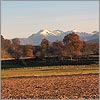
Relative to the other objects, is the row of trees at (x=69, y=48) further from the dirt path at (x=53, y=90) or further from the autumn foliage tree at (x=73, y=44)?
the dirt path at (x=53, y=90)

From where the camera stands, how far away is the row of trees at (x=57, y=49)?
10744cm

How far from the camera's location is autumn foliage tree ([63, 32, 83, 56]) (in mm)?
105000

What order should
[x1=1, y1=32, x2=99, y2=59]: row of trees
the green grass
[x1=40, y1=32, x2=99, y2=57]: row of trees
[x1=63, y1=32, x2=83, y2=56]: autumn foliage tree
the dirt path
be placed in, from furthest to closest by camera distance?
[x1=1, y1=32, x2=99, y2=59]: row of trees, [x1=40, y1=32, x2=99, y2=57]: row of trees, [x1=63, y1=32, x2=83, y2=56]: autumn foliage tree, the green grass, the dirt path

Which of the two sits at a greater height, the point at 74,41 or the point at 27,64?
the point at 74,41

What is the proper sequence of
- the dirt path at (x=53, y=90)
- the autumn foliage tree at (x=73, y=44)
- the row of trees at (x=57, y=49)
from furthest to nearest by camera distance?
the row of trees at (x=57, y=49) → the autumn foliage tree at (x=73, y=44) → the dirt path at (x=53, y=90)

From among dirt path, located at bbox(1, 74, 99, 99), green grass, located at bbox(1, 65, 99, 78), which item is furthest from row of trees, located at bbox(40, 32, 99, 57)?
dirt path, located at bbox(1, 74, 99, 99)

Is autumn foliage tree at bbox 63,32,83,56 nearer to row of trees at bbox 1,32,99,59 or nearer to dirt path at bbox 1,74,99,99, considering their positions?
row of trees at bbox 1,32,99,59

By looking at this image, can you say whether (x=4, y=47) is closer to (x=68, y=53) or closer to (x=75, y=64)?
(x=68, y=53)

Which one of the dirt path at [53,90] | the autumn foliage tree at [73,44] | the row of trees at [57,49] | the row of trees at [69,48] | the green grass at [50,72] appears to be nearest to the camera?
the dirt path at [53,90]

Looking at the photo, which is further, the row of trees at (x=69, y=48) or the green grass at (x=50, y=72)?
the row of trees at (x=69, y=48)

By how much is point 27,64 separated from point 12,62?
6.85 meters

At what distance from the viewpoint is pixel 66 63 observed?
243ft

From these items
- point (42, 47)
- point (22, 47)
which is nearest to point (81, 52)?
point (42, 47)

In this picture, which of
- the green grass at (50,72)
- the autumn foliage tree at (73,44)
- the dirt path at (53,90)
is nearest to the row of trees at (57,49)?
the autumn foliage tree at (73,44)
